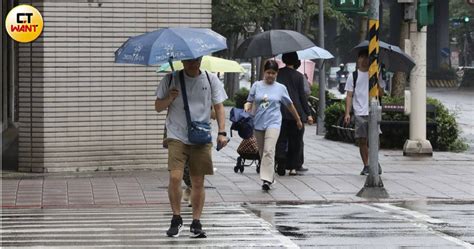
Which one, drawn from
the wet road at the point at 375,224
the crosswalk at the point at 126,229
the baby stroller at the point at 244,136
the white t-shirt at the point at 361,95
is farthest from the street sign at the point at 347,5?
the crosswalk at the point at 126,229

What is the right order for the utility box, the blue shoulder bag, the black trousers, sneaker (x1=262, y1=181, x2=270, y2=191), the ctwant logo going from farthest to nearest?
the utility box, the ctwant logo, the black trousers, sneaker (x1=262, y1=181, x2=270, y2=191), the blue shoulder bag

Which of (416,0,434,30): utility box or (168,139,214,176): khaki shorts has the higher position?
(416,0,434,30): utility box

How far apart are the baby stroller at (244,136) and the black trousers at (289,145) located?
0.42 meters

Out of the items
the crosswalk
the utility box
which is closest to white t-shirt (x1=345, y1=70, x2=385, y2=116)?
the utility box

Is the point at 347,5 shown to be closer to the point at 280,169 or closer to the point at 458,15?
the point at 280,169

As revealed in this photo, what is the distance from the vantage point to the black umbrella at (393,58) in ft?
49.1

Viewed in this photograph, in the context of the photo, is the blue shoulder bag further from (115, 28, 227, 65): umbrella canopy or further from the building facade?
the building facade

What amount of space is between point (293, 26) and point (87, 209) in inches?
969

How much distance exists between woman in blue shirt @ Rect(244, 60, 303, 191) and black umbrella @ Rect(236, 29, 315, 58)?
673 mm

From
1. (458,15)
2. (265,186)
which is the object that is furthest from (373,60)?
(458,15)

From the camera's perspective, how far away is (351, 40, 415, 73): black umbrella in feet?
49.1

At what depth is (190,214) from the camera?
36.4ft

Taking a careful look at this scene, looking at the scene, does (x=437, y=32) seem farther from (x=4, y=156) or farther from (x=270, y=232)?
(x=270, y=232)

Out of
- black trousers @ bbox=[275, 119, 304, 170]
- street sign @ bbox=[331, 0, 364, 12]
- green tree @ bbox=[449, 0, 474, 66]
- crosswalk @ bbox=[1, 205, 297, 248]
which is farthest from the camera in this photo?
green tree @ bbox=[449, 0, 474, 66]
